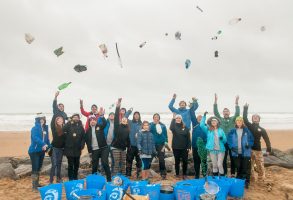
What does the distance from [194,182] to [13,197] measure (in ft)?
15.1

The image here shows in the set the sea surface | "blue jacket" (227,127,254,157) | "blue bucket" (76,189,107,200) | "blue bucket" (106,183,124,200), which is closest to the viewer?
"blue bucket" (76,189,107,200)

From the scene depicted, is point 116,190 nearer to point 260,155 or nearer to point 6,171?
point 260,155

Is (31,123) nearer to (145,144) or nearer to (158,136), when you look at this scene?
(158,136)

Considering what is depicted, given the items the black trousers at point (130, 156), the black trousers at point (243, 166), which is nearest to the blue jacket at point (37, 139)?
the black trousers at point (130, 156)

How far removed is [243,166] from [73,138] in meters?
4.79

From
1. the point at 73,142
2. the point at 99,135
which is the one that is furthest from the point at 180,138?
the point at 73,142

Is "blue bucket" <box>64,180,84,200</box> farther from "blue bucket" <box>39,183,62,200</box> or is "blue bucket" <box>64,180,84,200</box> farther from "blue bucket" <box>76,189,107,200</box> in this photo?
"blue bucket" <box>76,189,107,200</box>

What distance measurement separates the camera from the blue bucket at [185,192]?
6773mm

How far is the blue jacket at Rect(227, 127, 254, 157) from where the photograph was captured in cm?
903

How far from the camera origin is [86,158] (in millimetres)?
12547

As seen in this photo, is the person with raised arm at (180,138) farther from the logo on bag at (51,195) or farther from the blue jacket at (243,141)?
the logo on bag at (51,195)

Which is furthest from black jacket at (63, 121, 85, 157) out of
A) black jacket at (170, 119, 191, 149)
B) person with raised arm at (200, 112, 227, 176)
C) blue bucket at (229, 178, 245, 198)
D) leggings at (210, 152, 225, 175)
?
blue bucket at (229, 178, 245, 198)

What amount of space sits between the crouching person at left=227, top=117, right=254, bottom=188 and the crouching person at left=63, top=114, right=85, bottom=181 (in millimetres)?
4186

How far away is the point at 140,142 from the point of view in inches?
369
